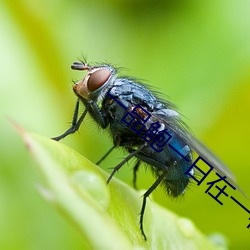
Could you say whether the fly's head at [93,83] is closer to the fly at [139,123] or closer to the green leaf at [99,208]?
the fly at [139,123]

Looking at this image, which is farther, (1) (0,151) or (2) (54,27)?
(2) (54,27)

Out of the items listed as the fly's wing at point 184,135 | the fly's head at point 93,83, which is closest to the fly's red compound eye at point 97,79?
the fly's head at point 93,83

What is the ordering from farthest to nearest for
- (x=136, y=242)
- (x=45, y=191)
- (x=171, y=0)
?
(x=171, y=0), (x=136, y=242), (x=45, y=191)

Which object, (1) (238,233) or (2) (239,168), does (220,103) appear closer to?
(2) (239,168)

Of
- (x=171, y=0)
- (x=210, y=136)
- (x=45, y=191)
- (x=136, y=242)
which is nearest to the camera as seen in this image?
(x=45, y=191)

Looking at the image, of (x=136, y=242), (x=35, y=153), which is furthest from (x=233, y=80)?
(x=35, y=153)

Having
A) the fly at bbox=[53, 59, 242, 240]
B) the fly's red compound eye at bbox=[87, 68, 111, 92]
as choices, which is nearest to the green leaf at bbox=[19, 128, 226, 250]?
the fly at bbox=[53, 59, 242, 240]

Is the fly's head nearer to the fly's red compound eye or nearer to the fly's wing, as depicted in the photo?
the fly's red compound eye
